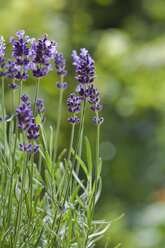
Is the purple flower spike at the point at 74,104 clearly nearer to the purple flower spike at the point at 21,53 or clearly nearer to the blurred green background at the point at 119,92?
the purple flower spike at the point at 21,53

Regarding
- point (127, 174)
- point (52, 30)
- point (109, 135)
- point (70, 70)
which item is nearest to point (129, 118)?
point (109, 135)

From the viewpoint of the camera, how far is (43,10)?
2.81 m

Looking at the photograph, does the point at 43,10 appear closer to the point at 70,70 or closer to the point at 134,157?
the point at 70,70

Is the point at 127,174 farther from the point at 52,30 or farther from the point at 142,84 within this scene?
the point at 52,30

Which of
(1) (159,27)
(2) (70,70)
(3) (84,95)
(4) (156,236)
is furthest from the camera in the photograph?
(1) (159,27)

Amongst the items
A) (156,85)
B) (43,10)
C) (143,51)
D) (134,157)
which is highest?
(43,10)

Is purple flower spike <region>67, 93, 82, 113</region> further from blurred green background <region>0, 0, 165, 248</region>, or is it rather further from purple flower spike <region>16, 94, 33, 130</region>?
blurred green background <region>0, 0, 165, 248</region>

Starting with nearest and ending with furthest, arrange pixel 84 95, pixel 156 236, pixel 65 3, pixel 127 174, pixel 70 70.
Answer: pixel 84 95
pixel 156 236
pixel 70 70
pixel 65 3
pixel 127 174

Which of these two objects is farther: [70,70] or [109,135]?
[109,135]

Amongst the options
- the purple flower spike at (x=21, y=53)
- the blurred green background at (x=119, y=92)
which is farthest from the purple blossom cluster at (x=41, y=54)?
the blurred green background at (x=119, y=92)

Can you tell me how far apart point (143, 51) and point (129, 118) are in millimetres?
586

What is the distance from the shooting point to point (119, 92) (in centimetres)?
300

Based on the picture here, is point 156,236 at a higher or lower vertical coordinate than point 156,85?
lower

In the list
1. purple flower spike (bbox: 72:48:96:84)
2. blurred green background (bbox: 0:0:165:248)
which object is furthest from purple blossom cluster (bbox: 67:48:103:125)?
blurred green background (bbox: 0:0:165:248)
